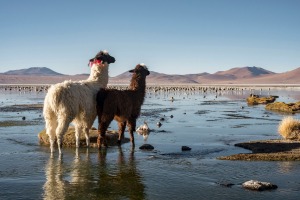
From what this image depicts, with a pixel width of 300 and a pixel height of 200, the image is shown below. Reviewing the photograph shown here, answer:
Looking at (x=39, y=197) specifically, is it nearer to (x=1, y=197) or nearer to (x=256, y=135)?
(x=1, y=197)

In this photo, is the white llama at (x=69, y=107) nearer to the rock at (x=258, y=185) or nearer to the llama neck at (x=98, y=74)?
the llama neck at (x=98, y=74)

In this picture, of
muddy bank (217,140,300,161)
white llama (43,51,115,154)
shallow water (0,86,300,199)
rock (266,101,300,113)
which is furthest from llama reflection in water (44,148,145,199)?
rock (266,101,300,113)

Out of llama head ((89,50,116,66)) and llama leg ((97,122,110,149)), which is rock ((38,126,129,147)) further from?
llama head ((89,50,116,66))

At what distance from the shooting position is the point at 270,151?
37.9ft

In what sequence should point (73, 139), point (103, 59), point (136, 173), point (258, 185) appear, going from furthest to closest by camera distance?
1. point (73, 139)
2. point (103, 59)
3. point (136, 173)
4. point (258, 185)

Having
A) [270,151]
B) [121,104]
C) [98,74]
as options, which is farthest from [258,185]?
[98,74]

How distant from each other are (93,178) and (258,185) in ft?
10.4

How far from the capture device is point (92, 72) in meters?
12.5

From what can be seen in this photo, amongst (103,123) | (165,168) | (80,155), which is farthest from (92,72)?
(165,168)

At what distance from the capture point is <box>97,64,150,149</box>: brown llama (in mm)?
11305

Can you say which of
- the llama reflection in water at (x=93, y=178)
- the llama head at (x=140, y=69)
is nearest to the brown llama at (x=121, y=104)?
the llama head at (x=140, y=69)

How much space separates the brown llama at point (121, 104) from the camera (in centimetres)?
1130

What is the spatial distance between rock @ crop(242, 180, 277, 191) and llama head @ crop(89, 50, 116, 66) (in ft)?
20.6

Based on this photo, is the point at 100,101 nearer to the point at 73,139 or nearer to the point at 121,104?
the point at 121,104
